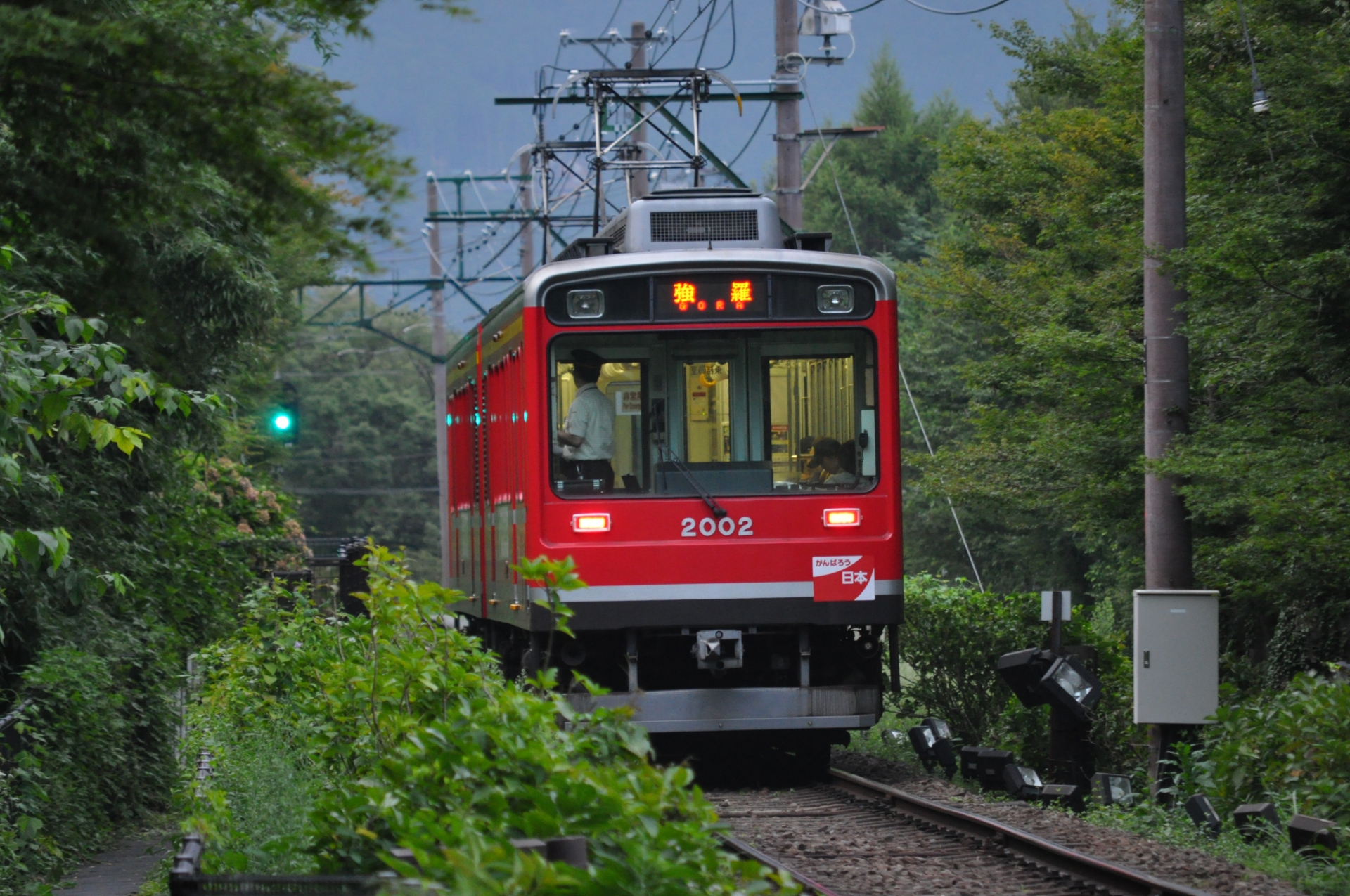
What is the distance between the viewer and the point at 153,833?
10.5 m

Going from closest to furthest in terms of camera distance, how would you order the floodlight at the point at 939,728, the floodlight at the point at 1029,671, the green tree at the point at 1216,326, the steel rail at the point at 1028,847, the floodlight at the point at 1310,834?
the steel rail at the point at 1028,847
the floodlight at the point at 1310,834
the green tree at the point at 1216,326
the floodlight at the point at 1029,671
the floodlight at the point at 939,728

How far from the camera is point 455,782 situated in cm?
452

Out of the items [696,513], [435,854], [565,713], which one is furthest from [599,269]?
[435,854]

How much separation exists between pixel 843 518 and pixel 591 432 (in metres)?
1.67

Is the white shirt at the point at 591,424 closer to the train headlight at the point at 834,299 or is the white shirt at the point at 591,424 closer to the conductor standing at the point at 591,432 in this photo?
the conductor standing at the point at 591,432

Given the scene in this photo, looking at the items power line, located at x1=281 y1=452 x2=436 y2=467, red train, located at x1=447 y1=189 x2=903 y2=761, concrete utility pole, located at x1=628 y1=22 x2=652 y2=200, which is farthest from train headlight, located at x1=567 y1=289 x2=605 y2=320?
power line, located at x1=281 y1=452 x2=436 y2=467

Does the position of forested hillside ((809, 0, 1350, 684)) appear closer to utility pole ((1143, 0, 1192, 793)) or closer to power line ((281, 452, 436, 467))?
utility pole ((1143, 0, 1192, 793))

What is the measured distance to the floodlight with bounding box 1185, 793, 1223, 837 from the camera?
836 cm

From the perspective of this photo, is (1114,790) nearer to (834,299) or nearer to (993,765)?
(993,765)

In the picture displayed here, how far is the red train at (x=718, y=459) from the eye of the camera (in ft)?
34.6

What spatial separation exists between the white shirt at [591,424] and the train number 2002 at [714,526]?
656mm

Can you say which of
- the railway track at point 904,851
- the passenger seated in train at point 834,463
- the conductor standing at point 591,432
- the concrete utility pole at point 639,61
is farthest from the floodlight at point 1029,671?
the concrete utility pole at point 639,61

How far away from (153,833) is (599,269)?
4.44 metres

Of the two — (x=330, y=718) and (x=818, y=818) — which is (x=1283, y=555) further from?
(x=330, y=718)
